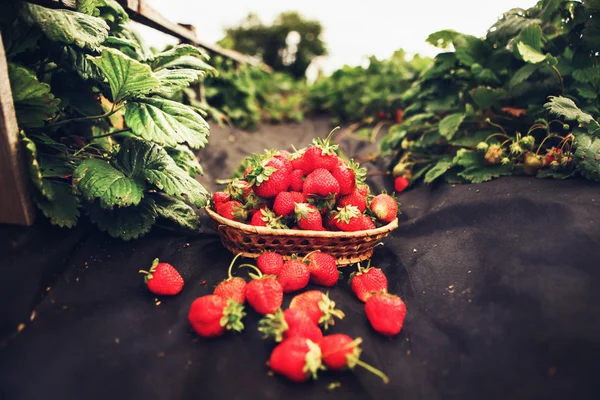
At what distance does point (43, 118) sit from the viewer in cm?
149

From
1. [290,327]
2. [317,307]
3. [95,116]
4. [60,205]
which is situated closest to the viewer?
[290,327]

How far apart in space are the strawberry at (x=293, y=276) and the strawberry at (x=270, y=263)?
0.11ft

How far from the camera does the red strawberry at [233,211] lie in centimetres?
164

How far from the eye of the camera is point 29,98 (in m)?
1.44

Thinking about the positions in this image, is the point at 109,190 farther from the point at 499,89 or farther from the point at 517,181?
the point at 499,89

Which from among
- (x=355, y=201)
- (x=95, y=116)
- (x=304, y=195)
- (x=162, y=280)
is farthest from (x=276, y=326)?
(x=95, y=116)

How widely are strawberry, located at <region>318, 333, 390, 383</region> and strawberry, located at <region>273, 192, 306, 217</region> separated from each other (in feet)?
1.91

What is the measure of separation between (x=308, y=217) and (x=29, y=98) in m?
1.13

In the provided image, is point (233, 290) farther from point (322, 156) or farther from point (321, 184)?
point (322, 156)

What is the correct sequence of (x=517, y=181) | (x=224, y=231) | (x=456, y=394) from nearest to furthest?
1. (x=456, y=394)
2. (x=224, y=231)
3. (x=517, y=181)

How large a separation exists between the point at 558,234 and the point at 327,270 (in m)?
0.87

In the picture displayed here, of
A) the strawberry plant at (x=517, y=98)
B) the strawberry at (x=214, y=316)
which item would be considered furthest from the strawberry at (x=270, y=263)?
the strawberry plant at (x=517, y=98)

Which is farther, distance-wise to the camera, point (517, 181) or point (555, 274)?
point (517, 181)

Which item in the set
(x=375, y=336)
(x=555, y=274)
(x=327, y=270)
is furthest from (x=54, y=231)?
(x=555, y=274)
